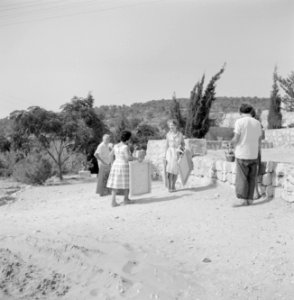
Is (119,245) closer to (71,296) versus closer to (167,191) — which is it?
(71,296)

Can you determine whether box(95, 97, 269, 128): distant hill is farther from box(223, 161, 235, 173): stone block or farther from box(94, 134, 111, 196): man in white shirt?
box(223, 161, 235, 173): stone block

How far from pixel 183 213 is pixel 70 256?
2228 millimetres

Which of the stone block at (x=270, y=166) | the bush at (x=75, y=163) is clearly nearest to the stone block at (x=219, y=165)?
the stone block at (x=270, y=166)

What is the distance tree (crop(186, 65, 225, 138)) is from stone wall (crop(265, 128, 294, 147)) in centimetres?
485

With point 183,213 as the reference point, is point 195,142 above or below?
above

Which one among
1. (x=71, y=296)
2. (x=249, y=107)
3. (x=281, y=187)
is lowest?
(x=71, y=296)

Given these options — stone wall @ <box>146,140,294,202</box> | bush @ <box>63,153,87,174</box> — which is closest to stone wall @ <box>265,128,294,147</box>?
bush @ <box>63,153,87,174</box>

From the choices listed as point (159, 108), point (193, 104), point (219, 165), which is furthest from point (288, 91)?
point (159, 108)

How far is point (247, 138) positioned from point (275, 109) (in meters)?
25.1

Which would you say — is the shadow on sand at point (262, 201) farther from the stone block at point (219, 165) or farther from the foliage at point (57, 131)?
the foliage at point (57, 131)

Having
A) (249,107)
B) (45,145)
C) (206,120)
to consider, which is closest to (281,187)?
(249,107)

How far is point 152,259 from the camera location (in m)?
4.51

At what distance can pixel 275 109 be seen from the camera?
2970 cm

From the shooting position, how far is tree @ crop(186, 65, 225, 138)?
19.8 m
